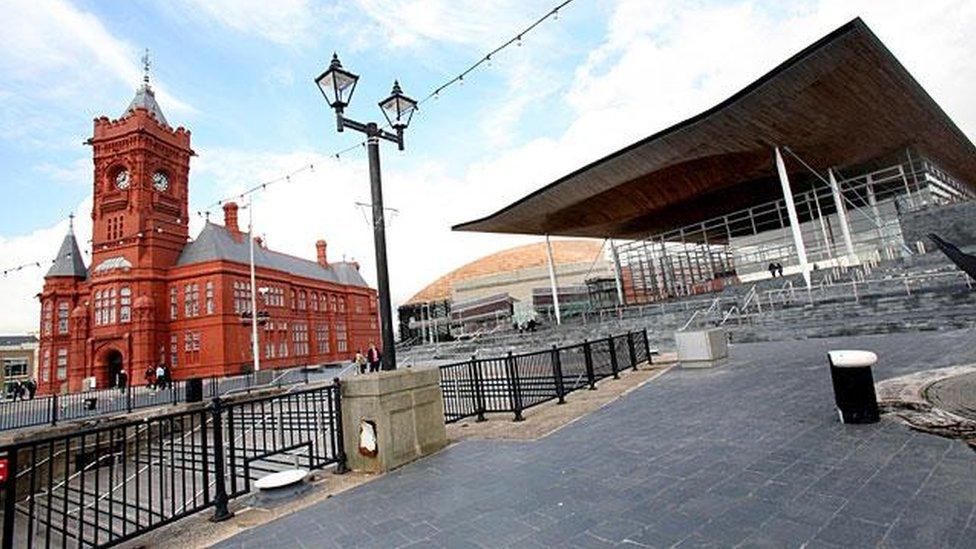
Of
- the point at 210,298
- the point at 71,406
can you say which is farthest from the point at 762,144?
the point at 210,298

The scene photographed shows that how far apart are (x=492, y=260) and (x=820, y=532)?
109010 millimetres

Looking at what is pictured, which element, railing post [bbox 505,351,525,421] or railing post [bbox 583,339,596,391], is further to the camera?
railing post [bbox 583,339,596,391]

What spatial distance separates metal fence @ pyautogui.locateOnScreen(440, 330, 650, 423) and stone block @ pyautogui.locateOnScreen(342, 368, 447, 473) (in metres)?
2.30

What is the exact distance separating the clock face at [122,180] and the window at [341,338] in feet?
81.2

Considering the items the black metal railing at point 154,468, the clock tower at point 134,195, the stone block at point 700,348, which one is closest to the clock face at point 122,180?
the clock tower at point 134,195

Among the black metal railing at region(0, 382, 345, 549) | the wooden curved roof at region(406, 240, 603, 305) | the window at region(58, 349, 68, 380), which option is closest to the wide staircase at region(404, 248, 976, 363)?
the black metal railing at region(0, 382, 345, 549)

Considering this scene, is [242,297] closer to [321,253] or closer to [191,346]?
[191,346]

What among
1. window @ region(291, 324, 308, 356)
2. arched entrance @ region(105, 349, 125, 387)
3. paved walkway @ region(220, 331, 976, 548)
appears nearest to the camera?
paved walkway @ region(220, 331, 976, 548)

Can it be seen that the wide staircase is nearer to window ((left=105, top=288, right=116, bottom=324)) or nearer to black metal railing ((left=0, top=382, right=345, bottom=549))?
black metal railing ((left=0, top=382, right=345, bottom=549))

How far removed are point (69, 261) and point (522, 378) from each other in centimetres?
5119

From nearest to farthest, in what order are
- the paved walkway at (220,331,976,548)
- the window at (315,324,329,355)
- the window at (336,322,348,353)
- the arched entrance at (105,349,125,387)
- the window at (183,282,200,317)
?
the paved walkway at (220,331,976,548), the arched entrance at (105,349,125,387), the window at (183,282,200,317), the window at (315,324,329,355), the window at (336,322,348,353)

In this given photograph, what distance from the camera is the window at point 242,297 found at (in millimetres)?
40531

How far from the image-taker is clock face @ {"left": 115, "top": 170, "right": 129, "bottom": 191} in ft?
138

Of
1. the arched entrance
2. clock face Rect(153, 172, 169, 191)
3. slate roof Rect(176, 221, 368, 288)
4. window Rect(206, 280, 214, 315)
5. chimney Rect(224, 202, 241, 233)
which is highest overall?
clock face Rect(153, 172, 169, 191)
